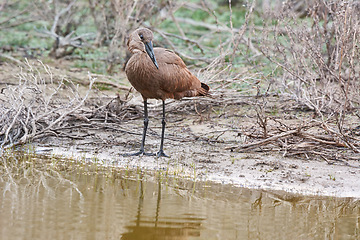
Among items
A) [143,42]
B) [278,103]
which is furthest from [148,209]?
[278,103]

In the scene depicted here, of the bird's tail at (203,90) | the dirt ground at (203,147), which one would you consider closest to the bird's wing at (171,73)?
the bird's tail at (203,90)

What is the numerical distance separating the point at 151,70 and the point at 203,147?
136 centimetres

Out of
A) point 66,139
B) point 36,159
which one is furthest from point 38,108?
point 36,159

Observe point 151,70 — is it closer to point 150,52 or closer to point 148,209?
point 150,52

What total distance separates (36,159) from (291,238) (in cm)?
314

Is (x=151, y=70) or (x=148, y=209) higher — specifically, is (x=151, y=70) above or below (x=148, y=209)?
above

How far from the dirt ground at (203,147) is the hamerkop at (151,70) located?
420 millimetres

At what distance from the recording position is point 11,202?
443 centimetres

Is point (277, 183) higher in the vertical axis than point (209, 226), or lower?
higher

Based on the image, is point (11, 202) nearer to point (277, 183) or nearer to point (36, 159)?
point (36, 159)

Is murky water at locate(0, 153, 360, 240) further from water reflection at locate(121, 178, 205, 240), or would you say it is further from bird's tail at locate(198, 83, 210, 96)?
bird's tail at locate(198, 83, 210, 96)

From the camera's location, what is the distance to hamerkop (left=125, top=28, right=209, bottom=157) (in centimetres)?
577

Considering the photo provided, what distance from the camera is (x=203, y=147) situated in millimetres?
6660

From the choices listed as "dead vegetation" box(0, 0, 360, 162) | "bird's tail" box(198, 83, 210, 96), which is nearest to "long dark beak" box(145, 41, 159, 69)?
"bird's tail" box(198, 83, 210, 96)
